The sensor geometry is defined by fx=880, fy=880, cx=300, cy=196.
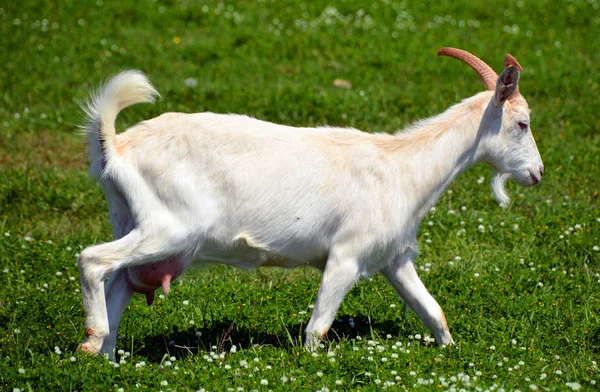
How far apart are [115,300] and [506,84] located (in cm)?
280

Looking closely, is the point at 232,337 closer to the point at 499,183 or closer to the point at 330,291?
the point at 330,291

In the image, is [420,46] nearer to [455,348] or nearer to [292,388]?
[455,348]

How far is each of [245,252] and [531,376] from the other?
186 cm

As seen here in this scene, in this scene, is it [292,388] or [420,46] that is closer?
[292,388]

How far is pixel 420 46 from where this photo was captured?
11.7 metres

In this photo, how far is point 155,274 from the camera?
213 inches

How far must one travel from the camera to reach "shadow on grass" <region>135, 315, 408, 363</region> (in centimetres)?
575

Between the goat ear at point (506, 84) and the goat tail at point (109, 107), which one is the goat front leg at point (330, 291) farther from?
the goat tail at point (109, 107)

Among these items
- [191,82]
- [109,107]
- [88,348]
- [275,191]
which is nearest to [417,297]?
[275,191]

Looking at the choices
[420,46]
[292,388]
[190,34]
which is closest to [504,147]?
[292,388]

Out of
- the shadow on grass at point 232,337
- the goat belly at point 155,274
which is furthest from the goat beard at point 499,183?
the goat belly at point 155,274

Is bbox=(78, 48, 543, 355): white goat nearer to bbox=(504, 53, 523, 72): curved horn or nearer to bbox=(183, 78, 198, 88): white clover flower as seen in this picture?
bbox=(504, 53, 523, 72): curved horn

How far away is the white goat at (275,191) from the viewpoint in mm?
5211

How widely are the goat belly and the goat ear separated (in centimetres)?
225
